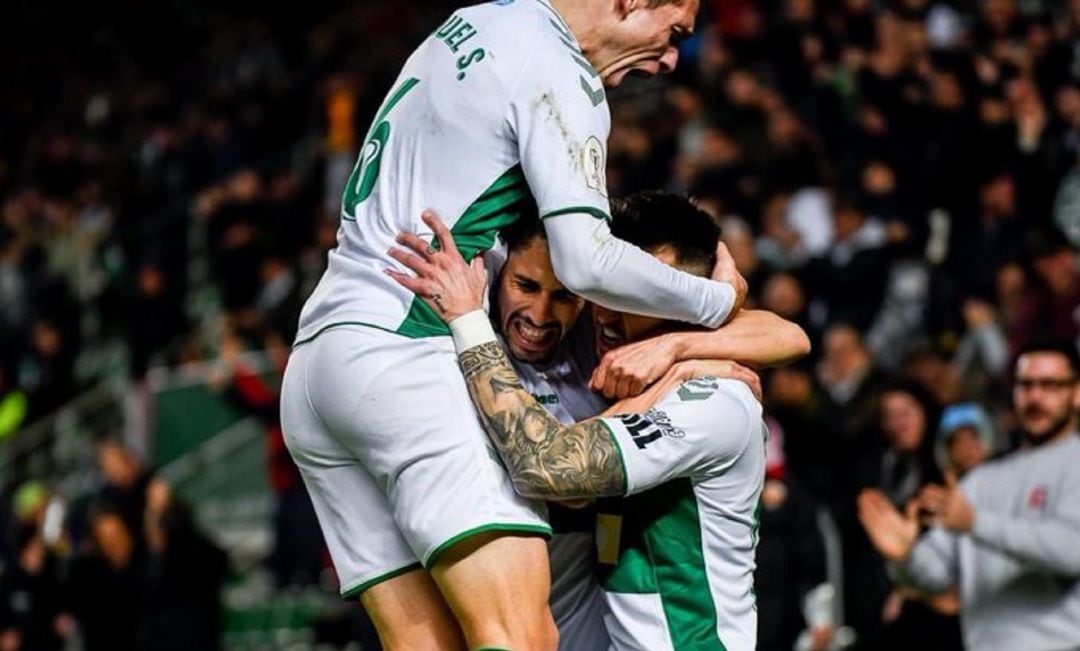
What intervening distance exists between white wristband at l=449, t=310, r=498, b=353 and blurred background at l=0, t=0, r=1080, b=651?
3650 mm

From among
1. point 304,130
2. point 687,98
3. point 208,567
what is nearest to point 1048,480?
point 208,567

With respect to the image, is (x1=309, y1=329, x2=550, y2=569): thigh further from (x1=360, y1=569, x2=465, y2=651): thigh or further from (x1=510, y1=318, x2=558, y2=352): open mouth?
(x1=510, y1=318, x2=558, y2=352): open mouth

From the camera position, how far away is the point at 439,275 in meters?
5.08

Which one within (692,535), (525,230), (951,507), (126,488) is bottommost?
(951,507)

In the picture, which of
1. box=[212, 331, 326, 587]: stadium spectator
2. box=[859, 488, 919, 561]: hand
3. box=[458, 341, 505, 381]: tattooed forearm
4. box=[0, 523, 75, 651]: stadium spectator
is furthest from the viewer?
box=[212, 331, 326, 587]: stadium spectator

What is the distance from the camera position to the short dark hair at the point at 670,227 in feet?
17.7

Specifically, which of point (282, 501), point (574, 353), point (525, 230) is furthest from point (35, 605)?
point (525, 230)

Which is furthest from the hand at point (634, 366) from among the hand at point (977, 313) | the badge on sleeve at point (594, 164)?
the hand at point (977, 313)

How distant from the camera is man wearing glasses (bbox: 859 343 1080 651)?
723 cm

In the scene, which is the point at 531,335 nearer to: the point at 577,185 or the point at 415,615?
the point at 577,185

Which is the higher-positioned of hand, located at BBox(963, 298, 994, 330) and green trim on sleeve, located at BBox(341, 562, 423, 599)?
green trim on sleeve, located at BBox(341, 562, 423, 599)

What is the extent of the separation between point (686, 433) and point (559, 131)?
0.81m

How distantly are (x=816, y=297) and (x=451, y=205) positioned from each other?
8.05 m

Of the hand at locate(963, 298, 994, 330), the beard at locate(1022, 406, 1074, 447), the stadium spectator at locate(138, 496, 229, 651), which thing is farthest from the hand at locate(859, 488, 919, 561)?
the stadium spectator at locate(138, 496, 229, 651)
